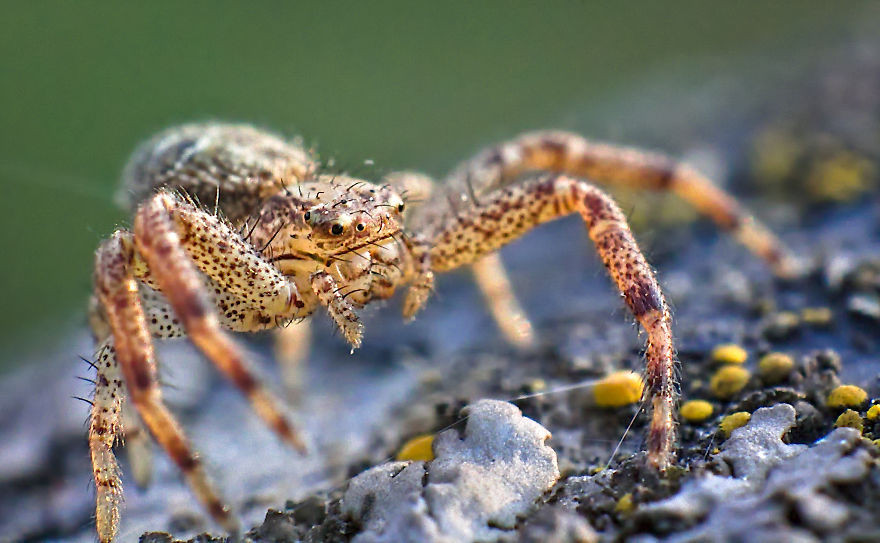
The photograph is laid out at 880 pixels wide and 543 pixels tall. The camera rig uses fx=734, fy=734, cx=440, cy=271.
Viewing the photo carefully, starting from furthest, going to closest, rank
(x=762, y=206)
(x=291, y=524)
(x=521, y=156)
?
(x=762, y=206) → (x=521, y=156) → (x=291, y=524)

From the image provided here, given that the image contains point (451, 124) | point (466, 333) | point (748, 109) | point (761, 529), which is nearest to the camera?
point (761, 529)


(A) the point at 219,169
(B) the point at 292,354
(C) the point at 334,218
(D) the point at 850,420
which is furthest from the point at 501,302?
(D) the point at 850,420

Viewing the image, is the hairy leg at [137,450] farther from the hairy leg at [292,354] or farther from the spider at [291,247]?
the hairy leg at [292,354]

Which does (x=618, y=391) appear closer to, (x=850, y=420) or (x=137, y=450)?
(x=850, y=420)

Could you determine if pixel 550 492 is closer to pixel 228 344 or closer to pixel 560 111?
pixel 228 344

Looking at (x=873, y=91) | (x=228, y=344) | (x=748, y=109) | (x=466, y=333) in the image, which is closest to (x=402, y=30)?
(x=748, y=109)

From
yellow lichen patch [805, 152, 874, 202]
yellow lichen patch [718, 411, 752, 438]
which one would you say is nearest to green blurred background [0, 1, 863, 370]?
yellow lichen patch [805, 152, 874, 202]
